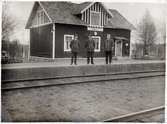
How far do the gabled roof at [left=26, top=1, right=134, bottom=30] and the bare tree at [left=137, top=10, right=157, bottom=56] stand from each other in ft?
0.29

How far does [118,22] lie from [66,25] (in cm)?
45

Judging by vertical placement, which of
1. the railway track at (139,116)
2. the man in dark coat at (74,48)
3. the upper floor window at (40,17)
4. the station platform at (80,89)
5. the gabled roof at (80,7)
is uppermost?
the gabled roof at (80,7)

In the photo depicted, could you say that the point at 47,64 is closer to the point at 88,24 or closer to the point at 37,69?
the point at 37,69

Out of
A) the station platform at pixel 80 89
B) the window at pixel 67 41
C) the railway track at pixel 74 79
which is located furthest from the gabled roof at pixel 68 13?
the railway track at pixel 74 79

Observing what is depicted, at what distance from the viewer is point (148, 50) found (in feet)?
6.23

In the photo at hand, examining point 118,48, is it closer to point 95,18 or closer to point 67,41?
point 95,18

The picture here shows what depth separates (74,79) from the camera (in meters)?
1.86

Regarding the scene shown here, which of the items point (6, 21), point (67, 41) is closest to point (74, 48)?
point (67, 41)

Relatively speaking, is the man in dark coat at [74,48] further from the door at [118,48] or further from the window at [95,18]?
the door at [118,48]

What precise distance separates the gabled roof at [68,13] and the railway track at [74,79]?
0.45 m

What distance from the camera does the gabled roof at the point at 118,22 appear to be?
1.82m

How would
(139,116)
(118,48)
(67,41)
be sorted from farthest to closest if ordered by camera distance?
(118,48) < (67,41) < (139,116)

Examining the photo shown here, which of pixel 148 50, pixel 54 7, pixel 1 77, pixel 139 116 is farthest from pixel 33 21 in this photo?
pixel 139 116

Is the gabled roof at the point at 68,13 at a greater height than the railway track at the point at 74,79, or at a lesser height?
greater
